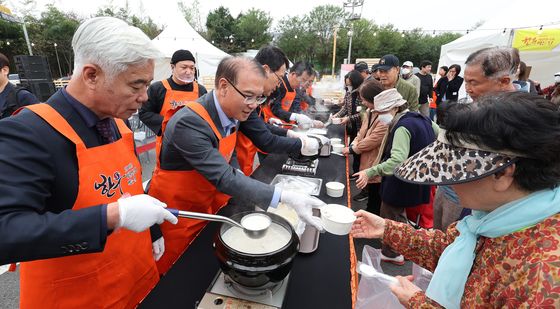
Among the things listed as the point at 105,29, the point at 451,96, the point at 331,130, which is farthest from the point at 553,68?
the point at 105,29

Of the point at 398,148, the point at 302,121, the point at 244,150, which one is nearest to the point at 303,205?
the point at 398,148

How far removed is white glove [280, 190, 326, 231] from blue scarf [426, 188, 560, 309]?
0.57 meters

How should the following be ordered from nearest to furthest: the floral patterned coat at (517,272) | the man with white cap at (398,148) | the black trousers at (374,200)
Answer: the floral patterned coat at (517,272) → the man with white cap at (398,148) → the black trousers at (374,200)

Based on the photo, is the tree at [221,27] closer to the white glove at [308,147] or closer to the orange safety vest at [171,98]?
the orange safety vest at [171,98]

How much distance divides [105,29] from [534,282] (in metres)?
1.69

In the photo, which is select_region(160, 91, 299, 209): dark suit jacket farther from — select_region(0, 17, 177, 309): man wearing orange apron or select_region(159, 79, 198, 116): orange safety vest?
select_region(159, 79, 198, 116): orange safety vest

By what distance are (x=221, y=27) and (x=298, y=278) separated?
40.5 m

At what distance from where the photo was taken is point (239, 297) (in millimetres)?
1048

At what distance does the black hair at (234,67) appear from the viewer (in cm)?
171

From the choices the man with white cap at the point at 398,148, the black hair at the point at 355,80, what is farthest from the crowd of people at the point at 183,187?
the black hair at the point at 355,80

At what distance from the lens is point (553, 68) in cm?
788

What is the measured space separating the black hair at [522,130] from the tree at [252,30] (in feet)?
122

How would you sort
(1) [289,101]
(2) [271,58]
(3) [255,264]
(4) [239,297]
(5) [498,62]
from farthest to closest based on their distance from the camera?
(1) [289,101] < (2) [271,58] < (5) [498,62] < (4) [239,297] < (3) [255,264]

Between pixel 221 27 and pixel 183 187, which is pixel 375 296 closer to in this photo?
pixel 183 187
